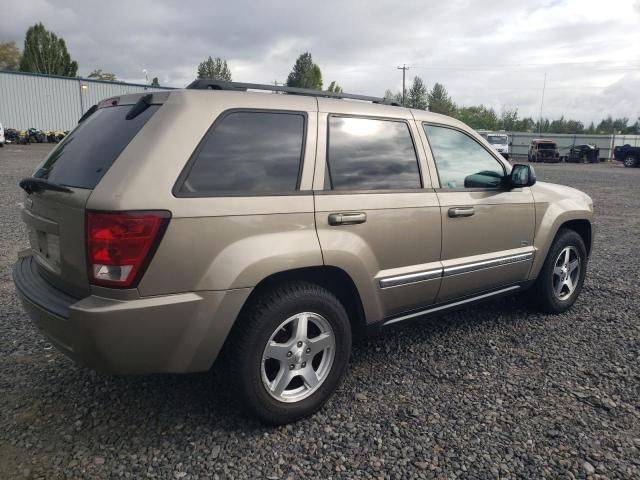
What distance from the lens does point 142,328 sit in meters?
→ 2.23

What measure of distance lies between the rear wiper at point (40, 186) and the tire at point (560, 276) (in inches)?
145

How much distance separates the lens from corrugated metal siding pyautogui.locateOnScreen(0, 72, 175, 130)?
3500cm

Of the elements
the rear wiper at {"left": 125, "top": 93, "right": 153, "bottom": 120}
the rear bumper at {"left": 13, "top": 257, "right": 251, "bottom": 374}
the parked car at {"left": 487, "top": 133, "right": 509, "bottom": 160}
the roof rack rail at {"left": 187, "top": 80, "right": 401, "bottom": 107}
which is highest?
the parked car at {"left": 487, "top": 133, "right": 509, "bottom": 160}

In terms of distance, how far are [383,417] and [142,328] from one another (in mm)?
1422

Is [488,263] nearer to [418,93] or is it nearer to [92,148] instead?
[92,148]

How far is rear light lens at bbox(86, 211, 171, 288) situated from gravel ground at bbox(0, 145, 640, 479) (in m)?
0.94

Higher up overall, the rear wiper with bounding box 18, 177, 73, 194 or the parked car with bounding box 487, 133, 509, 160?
the parked car with bounding box 487, 133, 509, 160

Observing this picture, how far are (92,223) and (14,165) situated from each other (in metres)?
18.7

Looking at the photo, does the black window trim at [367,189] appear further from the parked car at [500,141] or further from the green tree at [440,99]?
the green tree at [440,99]

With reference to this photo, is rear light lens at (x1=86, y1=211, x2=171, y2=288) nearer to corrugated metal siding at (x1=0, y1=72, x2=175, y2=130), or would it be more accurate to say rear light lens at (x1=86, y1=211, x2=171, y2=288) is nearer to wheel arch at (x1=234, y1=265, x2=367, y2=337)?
wheel arch at (x1=234, y1=265, x2=367, y2=337)

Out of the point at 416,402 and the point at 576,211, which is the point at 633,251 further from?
the point at 416,402

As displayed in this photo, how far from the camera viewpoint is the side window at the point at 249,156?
7.91ft

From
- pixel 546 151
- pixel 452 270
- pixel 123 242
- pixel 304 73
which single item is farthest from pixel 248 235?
pixel 304 73

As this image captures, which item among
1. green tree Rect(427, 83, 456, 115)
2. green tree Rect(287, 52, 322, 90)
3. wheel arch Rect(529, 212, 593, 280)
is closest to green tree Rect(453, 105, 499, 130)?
green tree Rect(427, 83, 456, 115)
